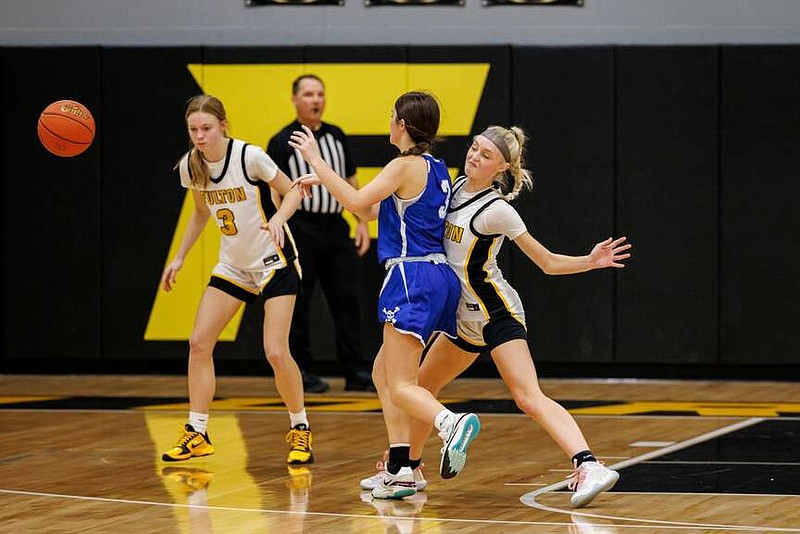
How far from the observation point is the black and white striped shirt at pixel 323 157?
10219 millimetres

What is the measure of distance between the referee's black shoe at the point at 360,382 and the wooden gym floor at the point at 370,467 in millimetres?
141

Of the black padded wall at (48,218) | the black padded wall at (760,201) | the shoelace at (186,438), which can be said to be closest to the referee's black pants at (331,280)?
the black padded wall at (48,218)

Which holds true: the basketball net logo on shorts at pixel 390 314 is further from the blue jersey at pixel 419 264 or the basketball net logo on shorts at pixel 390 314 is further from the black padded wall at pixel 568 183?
the black padded wall at pixel 568 183

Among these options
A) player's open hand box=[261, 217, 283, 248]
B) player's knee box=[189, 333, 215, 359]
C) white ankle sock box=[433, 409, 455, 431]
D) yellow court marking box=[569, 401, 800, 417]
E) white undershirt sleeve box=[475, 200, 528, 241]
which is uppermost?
white undershirt sleeve box=[475, 200, 528, 241]

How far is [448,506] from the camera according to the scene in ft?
20.0

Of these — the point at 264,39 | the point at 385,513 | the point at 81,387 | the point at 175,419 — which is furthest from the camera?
the point at 264,39

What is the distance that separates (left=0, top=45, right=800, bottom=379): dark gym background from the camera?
11.3 meters

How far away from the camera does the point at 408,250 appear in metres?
6.14

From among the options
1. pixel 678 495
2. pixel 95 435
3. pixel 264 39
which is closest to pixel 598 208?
pixel 264 39

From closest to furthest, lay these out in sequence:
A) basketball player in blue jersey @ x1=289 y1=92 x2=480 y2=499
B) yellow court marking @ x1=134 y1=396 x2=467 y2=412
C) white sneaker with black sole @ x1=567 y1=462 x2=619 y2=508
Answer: white sneaker with black sole @ x1=567 y1=462 x2=619 y2=508, basketball player in blue jersey @ x1=289 y1=92 x2=480 y2=499, yellow court marking @ x1=134 y1=396 x2=467 y2=412

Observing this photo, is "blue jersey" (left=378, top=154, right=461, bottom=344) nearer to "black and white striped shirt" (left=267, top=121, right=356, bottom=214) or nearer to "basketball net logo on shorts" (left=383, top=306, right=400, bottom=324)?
"basketball net logo on shorts" (left=383, top=306, right=400, bottom=324)

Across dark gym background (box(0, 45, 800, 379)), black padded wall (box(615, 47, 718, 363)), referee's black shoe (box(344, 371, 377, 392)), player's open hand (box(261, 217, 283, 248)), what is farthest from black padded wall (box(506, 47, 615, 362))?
player's open hand (box(261, 217, 283, 248))

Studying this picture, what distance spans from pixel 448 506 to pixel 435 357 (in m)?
0.67

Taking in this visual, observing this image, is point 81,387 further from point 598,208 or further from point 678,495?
point 678,495
